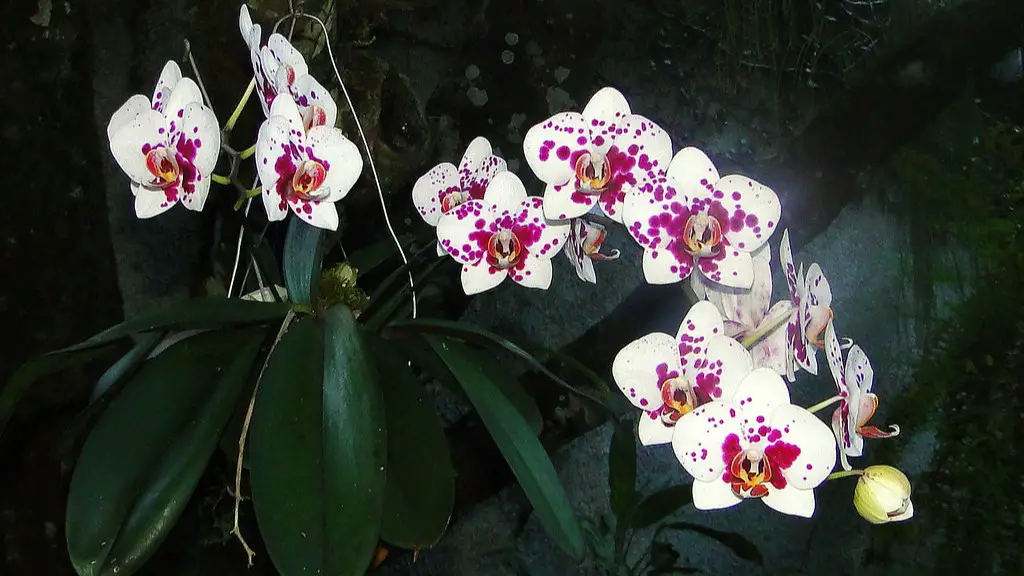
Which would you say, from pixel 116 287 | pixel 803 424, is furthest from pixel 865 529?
pixel 116 287

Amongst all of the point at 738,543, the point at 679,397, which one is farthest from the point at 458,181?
the point at 738,543

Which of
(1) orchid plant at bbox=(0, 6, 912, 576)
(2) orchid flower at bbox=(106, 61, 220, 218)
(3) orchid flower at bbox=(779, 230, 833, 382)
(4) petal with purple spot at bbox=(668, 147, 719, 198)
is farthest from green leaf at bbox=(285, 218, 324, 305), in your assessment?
(3) orchid flower at bbox=(779, 230, 833, 382)

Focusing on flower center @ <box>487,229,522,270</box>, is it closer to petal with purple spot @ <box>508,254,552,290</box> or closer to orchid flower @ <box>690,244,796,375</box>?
petal with purple spot @ <box>508,254,552,290</box>

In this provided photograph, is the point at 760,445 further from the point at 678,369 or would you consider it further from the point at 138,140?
the point at 138,140

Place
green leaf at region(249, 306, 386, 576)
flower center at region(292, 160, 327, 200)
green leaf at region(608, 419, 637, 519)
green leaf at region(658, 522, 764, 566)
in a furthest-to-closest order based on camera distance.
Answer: green leaf at region(658, 522, 764, 566), green leaf at region(608, 419, 637, 519), flower center at region(292, 160, 327, 200), green leaf at region(249, 306, 386, 576)

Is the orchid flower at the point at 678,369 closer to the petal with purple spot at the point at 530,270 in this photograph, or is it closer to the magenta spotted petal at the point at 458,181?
the petal with purple spot at the point at 530,270

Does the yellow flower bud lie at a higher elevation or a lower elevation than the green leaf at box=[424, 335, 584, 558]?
lower
